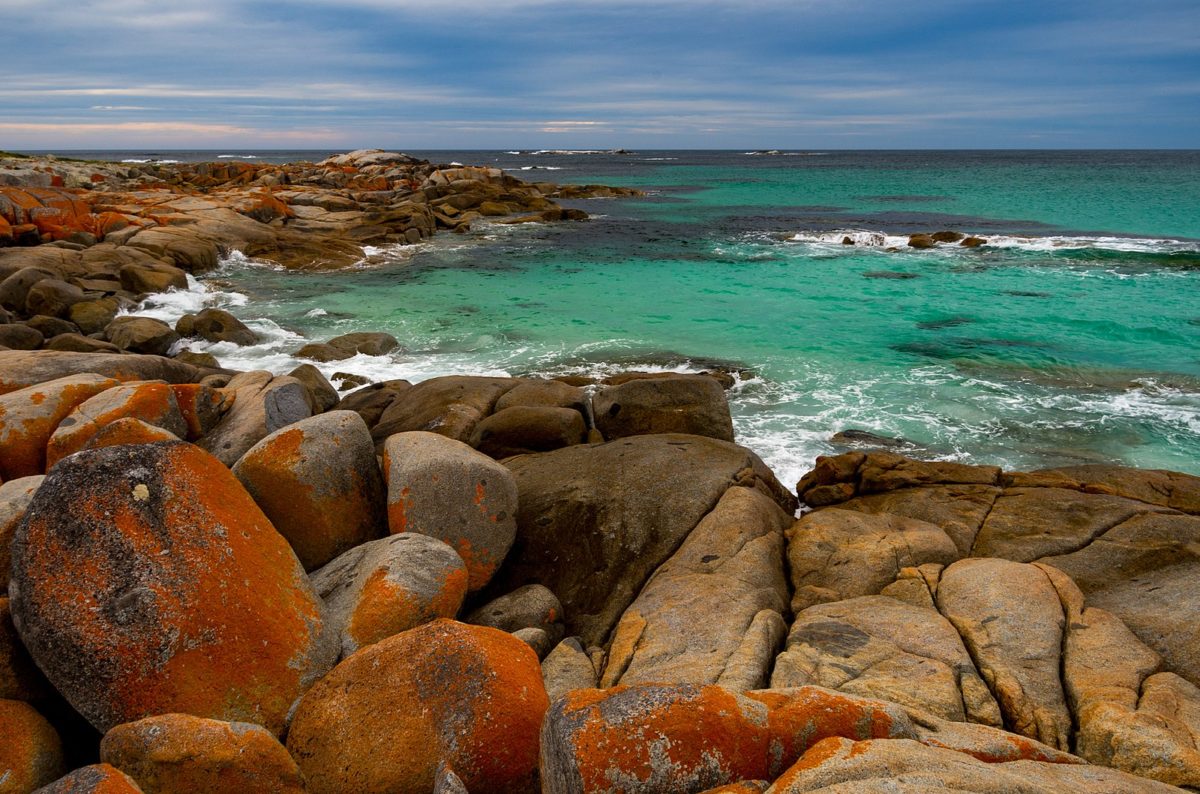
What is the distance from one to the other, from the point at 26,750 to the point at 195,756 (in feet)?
3.83

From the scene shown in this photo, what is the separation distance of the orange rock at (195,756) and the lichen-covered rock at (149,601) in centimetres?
59

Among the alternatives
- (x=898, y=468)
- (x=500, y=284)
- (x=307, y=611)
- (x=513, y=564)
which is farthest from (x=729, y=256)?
(x=307, y=611)

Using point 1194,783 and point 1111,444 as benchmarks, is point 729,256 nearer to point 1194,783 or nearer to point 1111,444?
point 1111,444

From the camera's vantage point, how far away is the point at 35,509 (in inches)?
164

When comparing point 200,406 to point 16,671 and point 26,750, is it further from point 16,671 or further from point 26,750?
point 26,750

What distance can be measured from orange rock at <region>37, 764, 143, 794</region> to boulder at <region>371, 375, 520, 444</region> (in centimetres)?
652

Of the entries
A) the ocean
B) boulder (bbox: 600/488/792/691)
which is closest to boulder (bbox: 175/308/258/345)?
the ocean

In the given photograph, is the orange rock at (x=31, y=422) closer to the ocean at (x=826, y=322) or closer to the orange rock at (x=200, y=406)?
the orange rock at (x=200, y=406)

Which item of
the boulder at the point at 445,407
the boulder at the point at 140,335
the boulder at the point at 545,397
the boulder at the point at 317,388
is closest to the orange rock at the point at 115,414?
the boulder at the point at 445,407

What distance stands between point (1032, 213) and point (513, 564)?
178 feet

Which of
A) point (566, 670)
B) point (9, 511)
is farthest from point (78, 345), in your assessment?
point (566, 670)

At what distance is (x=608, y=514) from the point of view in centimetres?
742

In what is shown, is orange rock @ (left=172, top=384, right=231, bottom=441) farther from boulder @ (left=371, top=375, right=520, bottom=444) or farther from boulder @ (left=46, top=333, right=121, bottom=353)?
boulder @ (left=46, top=333, right=121, bottom=353)

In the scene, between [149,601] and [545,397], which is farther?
[545,397]
